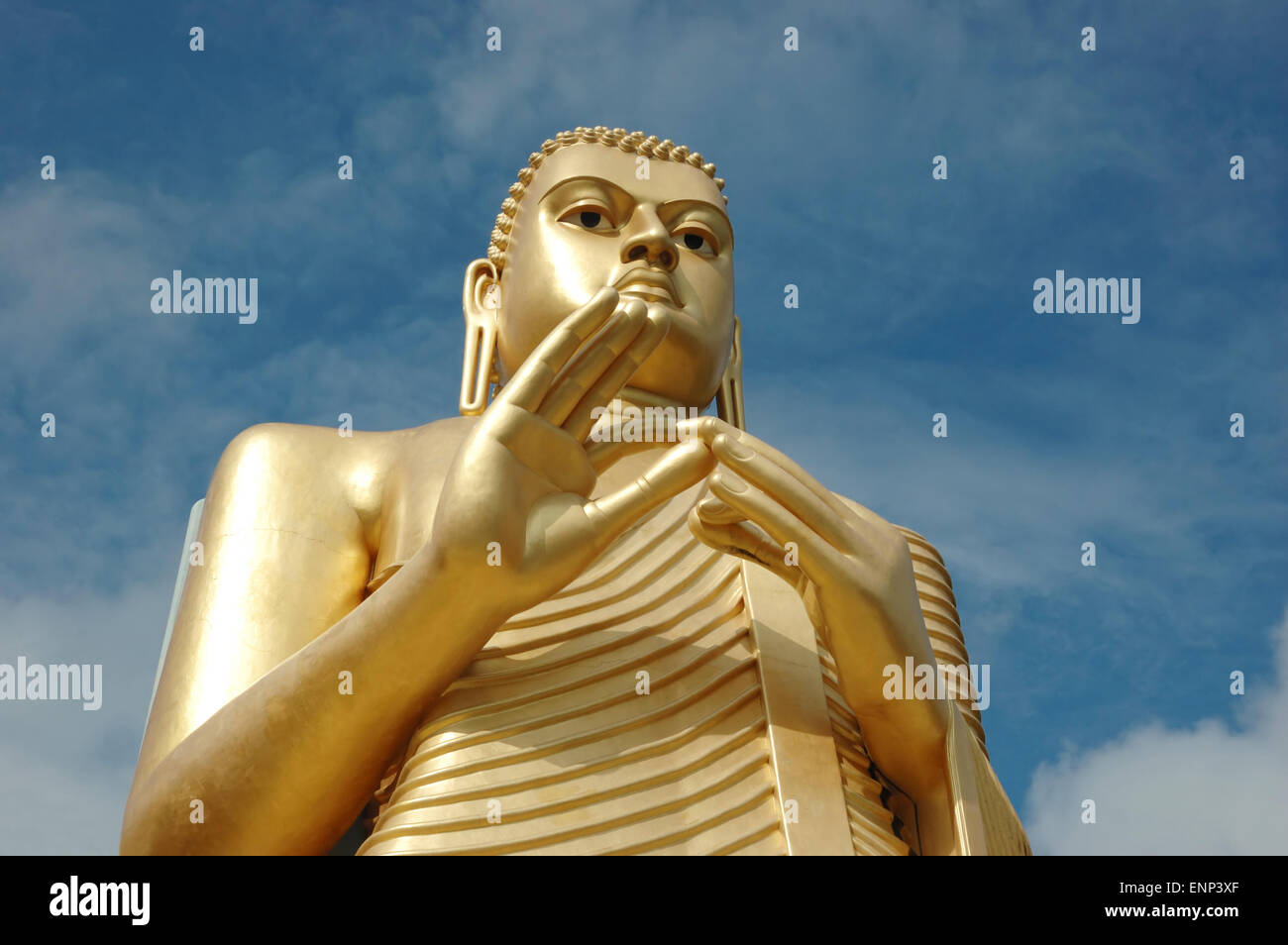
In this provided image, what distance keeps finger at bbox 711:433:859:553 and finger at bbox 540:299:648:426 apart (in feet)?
1.35

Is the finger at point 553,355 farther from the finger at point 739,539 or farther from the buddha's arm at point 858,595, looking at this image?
the finger at point 739,539

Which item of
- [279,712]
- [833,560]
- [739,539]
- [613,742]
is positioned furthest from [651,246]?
[279,712]

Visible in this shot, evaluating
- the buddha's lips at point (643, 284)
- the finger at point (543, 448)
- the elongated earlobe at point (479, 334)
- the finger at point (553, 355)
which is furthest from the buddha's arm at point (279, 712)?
the buddha's lips at point (643, 284)

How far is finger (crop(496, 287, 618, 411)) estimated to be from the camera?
5.10m

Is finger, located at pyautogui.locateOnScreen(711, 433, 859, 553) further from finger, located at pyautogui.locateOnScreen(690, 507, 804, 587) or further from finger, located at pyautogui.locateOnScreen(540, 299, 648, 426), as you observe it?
finger, located at pyautogui.locateOnScreen(540, 299, 648, 426)

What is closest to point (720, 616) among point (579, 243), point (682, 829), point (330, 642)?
point (682, 829)

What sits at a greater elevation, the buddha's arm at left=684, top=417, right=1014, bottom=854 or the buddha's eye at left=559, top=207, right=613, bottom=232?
the buddha's eye at left=559, top=207, right=613, bottom=232

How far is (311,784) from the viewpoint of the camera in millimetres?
5273

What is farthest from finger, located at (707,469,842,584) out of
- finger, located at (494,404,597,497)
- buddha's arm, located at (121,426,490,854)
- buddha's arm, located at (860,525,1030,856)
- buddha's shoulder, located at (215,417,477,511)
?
buddha's shoulder, located at (215,417,477,511)

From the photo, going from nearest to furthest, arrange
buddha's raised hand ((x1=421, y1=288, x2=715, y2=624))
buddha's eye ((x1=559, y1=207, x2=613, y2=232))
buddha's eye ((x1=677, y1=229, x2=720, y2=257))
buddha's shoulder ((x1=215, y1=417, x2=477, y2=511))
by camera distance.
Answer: buddha's raised hand ((x1=421, y1=288, x2=715, y2=624)) < buddha's shoulder ((x1=215, y1=417, x2=477, y2=511)) < buddha's eye ((x1=559, y1=207, x2=613, y2=232)) < buddha's eye ((x1=677, y1=229, x2=720, y2=257))

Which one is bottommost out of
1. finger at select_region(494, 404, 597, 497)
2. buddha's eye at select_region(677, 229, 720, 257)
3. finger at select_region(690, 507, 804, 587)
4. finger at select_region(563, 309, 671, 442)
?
finger at select_region(690, 507, 804, 587)

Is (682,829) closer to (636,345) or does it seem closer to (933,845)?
(933,845)

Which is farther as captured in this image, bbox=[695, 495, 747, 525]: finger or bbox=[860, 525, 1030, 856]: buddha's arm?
bbox=[860, 525, 1030, 856]: buddha's arm

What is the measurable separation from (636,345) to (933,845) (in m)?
1.70
